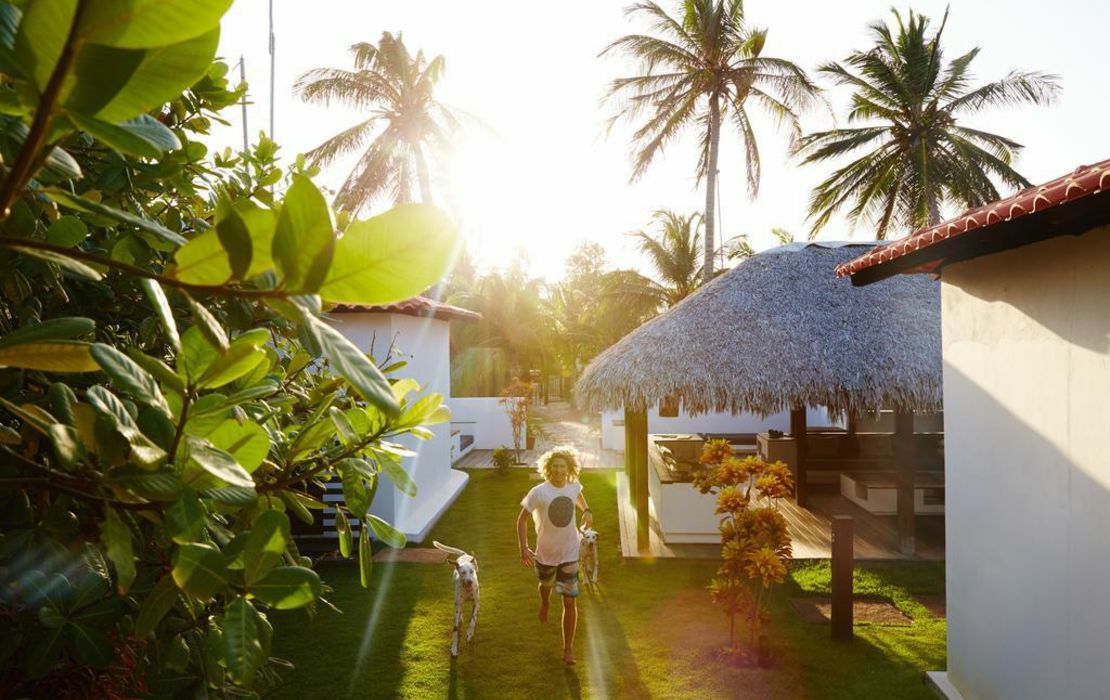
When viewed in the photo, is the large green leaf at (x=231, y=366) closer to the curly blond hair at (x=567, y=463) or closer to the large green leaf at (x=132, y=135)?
the large green leaf at (x=132, y=135)

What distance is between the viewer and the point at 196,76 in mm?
527

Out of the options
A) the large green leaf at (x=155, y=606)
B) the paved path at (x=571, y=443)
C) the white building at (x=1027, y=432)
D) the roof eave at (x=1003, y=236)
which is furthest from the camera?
the paved path at (x=571, y=443)

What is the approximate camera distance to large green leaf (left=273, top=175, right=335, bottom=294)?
1.71ft

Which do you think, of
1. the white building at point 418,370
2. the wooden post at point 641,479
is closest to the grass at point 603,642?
the wooden post at point 641,479

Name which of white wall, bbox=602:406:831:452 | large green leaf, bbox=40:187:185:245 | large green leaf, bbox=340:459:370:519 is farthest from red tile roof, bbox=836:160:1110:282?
white wall, bbox=602:406:831:452

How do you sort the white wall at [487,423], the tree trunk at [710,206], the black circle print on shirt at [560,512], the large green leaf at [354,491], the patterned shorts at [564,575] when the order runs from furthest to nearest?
1. the white wall at [487,423]
2. the tree trunk at [710,206]
3. the black circle print on shirt at [560,512]
4. the patterned shorts at [564,575]
5. the large green leaf at [354,491]

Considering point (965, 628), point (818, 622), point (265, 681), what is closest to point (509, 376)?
point (818, 622)

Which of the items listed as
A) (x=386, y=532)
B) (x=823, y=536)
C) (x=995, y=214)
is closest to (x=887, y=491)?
(x=823, y=536)

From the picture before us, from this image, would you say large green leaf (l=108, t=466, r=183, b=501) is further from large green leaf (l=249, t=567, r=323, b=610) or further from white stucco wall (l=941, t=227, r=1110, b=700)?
white stucco wall (l=941, t=227, r=1110, b=700)

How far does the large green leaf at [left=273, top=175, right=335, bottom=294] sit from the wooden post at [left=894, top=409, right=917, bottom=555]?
9.28 m

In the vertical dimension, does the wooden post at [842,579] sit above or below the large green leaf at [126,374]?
below

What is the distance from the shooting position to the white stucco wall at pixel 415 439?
28.9 ft

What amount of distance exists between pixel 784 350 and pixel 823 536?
8.96ft

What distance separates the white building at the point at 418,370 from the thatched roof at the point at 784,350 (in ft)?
8.58
